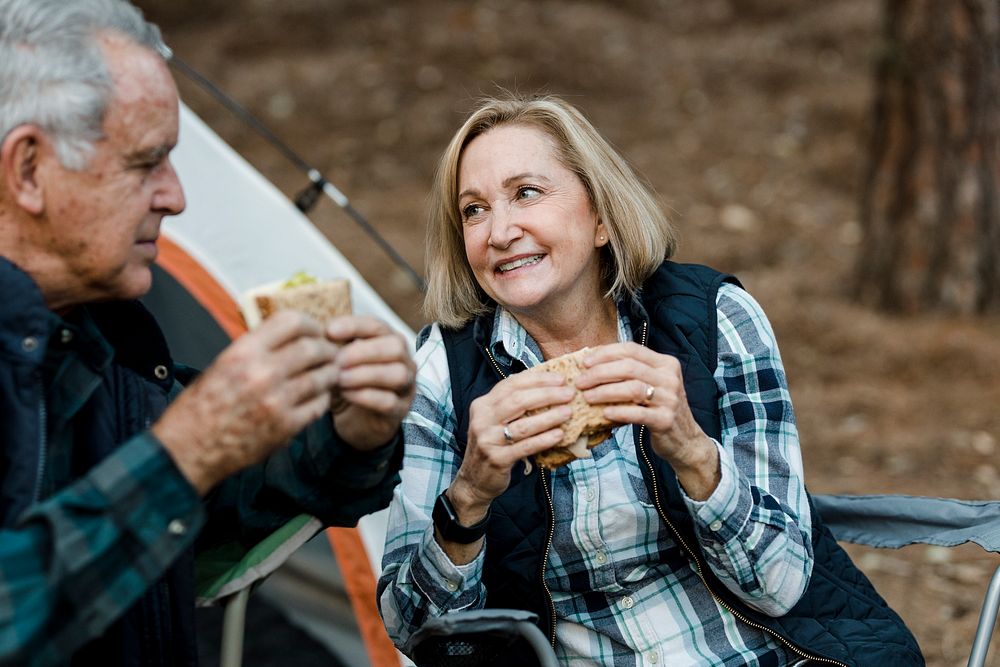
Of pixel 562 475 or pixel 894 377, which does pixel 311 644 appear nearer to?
pixel 562 475

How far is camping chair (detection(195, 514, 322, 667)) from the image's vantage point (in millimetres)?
1946

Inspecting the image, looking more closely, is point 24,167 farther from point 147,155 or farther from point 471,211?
point 471,211

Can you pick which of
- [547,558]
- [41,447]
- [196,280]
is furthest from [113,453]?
[196,280]

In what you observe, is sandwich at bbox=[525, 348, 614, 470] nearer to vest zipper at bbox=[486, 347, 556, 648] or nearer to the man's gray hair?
vest zipper at bbox=[486, 347, 556, 648]

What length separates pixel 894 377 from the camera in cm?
530

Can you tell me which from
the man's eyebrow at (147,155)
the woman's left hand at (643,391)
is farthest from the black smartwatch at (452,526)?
the man's eyebrow at (147,155)

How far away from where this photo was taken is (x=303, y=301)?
178 cm

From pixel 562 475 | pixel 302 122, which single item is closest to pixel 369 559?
pixel 562 475

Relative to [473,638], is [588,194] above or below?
above

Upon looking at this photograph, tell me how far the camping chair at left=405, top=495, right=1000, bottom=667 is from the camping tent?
1096 mm

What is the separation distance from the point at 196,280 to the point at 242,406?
6.22 ft

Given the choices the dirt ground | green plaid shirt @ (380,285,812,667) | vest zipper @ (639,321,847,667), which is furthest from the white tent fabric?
the dirt ground

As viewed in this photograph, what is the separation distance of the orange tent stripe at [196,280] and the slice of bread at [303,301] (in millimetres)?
1449

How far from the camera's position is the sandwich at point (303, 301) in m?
1.77
